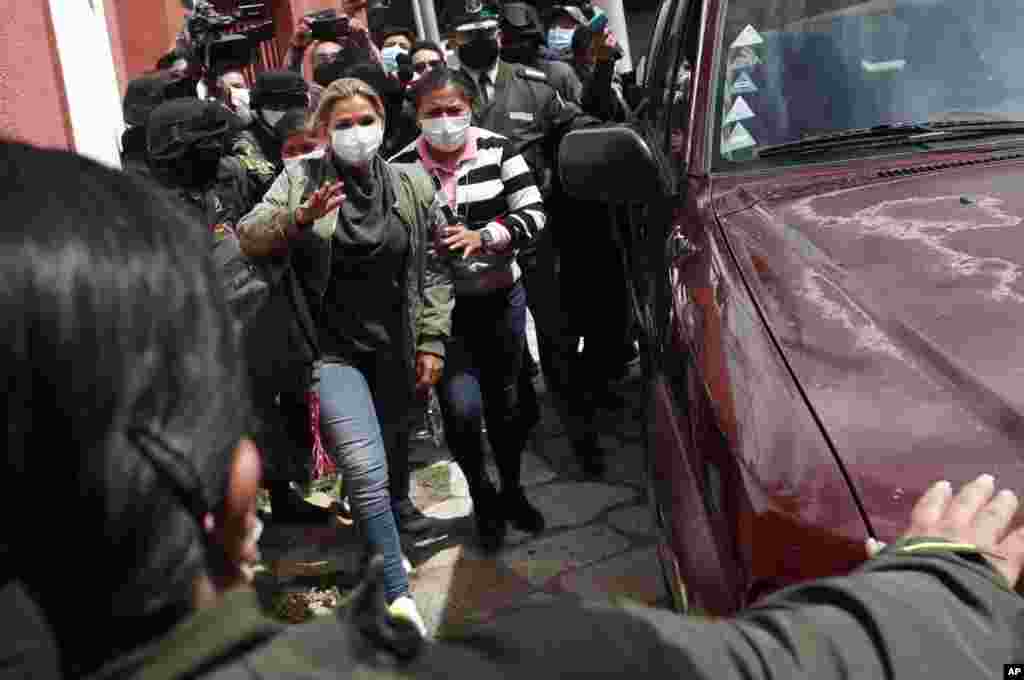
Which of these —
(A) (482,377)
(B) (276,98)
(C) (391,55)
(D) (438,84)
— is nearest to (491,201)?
(D) (438,84)

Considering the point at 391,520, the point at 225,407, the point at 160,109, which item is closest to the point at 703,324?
the point at 225,407

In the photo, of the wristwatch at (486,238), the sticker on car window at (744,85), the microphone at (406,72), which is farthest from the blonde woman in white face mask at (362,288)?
the microphone at (406,72)

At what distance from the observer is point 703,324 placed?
96.6 inches

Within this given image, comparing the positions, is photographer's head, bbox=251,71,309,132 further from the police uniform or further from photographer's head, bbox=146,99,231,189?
the police uniform

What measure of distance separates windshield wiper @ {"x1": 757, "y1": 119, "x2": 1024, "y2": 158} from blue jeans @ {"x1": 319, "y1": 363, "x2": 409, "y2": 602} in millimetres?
1606

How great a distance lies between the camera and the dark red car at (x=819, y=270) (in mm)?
1794

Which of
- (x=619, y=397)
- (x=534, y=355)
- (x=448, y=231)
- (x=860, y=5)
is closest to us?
(x=860, y=5)

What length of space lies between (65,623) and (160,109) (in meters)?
3.76

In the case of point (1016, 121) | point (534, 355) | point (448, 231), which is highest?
point (1016, 121)

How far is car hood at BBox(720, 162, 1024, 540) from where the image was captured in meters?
1.73

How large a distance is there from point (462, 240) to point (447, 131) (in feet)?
1.62

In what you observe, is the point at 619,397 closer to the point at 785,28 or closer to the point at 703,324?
the point at 785,28

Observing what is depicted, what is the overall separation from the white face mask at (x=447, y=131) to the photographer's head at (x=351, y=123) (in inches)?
18.1

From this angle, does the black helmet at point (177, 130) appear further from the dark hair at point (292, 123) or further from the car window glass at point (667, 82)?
the car window glass at point (667, 82)
